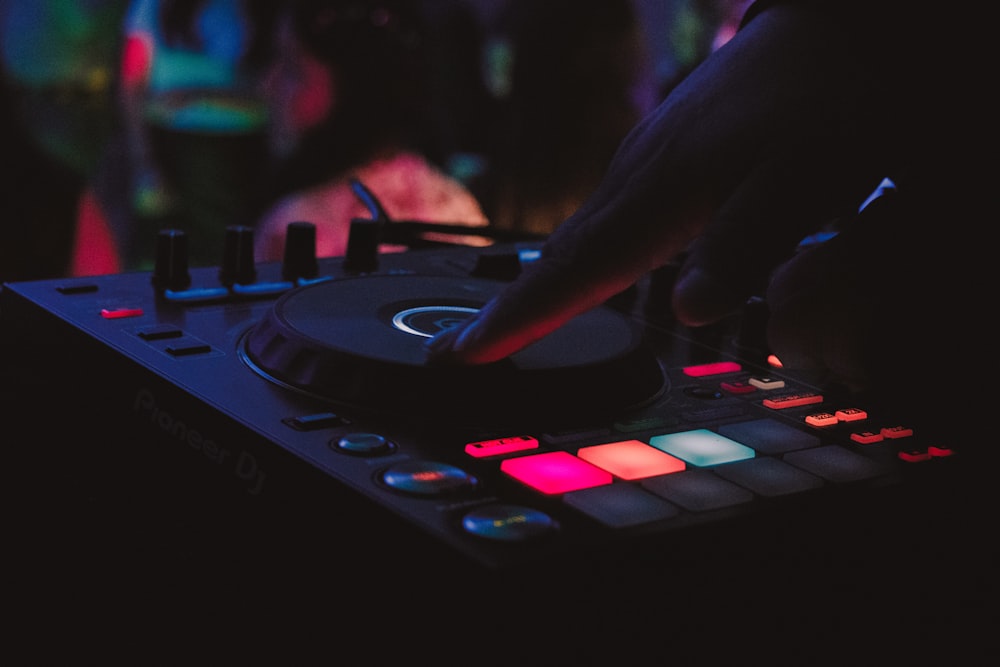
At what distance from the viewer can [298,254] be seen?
2.76 ft

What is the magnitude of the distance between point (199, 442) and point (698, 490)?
0.27m

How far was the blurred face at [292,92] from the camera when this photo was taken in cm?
230

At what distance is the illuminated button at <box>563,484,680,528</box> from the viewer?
398mm

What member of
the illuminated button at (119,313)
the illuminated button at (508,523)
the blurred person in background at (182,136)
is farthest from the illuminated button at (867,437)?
the blurred person in background at (182,136)

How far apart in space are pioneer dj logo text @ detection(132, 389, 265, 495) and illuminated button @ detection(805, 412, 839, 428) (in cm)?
31

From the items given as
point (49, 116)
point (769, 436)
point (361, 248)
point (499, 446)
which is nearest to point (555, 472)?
point (499, 446)

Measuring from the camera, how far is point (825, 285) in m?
0.48

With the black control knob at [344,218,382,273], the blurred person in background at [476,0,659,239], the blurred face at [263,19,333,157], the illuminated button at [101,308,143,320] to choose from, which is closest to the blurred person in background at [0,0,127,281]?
the blurred face at [263,19,333,157]

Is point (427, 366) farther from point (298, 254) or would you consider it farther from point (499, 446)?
point (298, 254)

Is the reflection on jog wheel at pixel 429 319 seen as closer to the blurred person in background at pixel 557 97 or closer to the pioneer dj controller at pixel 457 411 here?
the pioneer dj controller at pixel 457 411

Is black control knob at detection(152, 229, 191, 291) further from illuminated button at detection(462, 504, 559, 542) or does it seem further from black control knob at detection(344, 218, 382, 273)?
illuminated button at detection(462, 504, 559, 542)

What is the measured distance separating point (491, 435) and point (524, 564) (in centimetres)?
16

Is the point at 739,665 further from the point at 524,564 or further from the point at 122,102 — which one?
the point at 122,102

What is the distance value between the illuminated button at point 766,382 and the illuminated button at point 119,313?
434 millimetres
